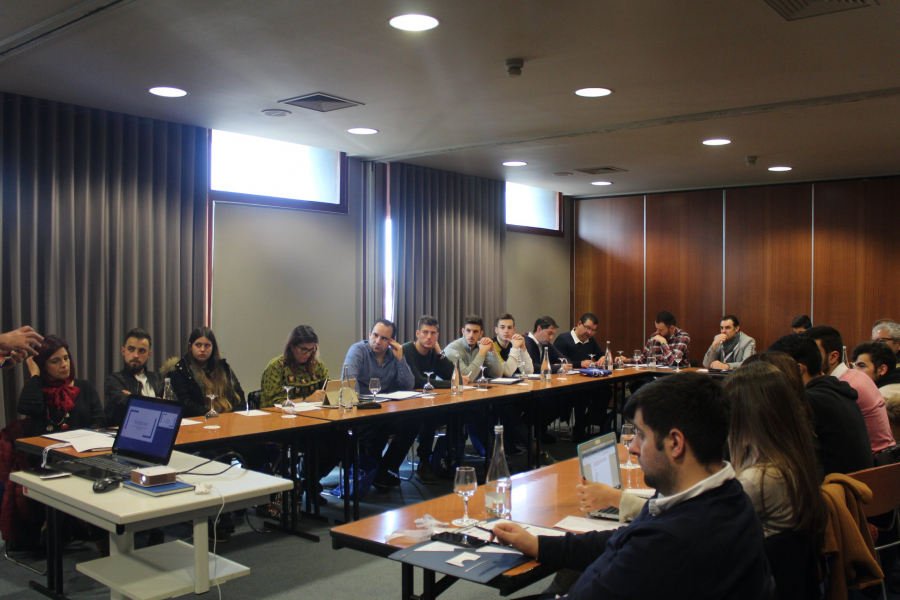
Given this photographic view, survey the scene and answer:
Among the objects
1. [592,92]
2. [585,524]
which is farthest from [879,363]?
[585,524]

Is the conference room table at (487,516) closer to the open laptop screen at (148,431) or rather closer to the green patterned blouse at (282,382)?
the open laptop screen at (148,431)

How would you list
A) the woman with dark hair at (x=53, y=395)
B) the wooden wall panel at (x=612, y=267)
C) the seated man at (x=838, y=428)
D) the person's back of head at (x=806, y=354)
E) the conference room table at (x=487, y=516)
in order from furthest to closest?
1. the wooden wall panel at (x=612, y=267)
2. the woman with dark hair at (x=53, y=395)
3. the person's back of head at (x=806, y=354)
4. the seated man at (x=838, y=428)
5. the conference room table at (x=487, y=516)

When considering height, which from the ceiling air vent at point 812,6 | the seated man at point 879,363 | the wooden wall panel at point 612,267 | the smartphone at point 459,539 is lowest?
the smartphone at point 459,539

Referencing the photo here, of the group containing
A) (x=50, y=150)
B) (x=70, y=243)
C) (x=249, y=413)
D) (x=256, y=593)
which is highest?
(x=50, y=150)

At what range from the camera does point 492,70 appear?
4152 millimetres

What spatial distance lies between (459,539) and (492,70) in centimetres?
287

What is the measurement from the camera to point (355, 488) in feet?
14.5

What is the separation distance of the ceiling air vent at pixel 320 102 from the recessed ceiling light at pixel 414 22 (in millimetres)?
1339

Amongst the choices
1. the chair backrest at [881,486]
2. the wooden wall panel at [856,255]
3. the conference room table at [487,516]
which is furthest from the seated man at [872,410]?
the wooden wall panel at [856,255]

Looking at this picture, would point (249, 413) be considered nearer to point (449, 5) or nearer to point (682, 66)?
point (449, 5)

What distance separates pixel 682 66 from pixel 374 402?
2.73 m

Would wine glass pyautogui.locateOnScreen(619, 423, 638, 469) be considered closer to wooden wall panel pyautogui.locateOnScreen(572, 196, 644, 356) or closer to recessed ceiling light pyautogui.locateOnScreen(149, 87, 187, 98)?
recessed ceiling light pyautogui.locateOnScreen(149, 87, 187, 98)

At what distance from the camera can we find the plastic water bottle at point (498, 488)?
7.74 ft

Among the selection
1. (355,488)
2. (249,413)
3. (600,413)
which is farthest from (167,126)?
(600,413)
